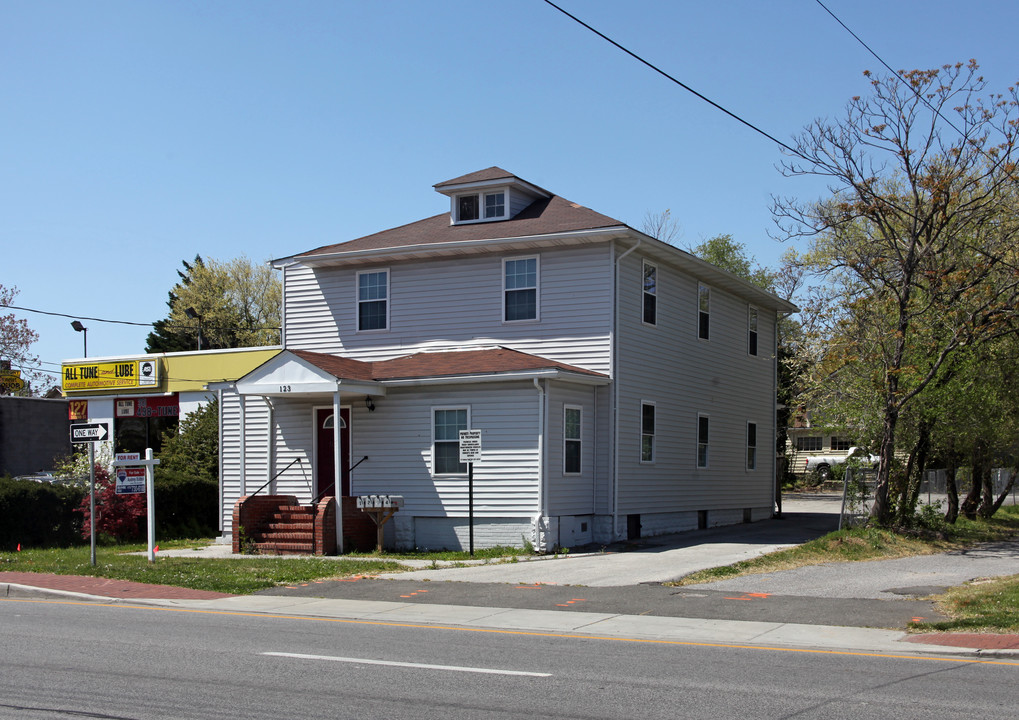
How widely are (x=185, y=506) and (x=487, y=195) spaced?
11018 millimetres

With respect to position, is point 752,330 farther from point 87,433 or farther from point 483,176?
point 87,433

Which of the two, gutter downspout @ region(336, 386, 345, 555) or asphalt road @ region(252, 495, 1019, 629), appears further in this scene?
gutter downspout @ region(336, 386, 345, 555)

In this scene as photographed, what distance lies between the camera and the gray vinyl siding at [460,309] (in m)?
22.0

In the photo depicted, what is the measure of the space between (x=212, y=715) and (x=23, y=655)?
3496 mm

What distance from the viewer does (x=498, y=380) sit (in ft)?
67.4

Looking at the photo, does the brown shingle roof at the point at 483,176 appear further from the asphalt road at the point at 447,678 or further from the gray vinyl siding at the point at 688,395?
the asphalt road at the point at 447,678

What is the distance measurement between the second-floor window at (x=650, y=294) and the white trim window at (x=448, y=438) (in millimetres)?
5051

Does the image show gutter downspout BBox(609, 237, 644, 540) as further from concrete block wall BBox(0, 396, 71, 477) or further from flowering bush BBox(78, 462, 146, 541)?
concrete block wall BBox(0, 396, 71, 477)

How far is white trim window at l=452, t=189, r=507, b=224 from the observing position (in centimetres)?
2472

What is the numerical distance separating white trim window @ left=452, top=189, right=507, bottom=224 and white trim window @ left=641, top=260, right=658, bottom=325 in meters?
3.82

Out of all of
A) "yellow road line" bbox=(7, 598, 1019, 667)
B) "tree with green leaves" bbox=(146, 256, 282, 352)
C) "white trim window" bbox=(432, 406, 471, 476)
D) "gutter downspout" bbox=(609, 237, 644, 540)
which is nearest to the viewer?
"yellow road line" bbox=(7, 598, 1019, 667)

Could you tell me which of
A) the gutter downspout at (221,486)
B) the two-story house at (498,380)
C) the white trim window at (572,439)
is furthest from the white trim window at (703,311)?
the gutter downspout at (221,486)

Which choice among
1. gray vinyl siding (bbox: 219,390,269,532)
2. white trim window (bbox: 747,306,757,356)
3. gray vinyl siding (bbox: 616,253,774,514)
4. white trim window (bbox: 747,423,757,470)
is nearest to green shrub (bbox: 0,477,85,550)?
gray vinyl siding (bbox: 219,390,269,532)

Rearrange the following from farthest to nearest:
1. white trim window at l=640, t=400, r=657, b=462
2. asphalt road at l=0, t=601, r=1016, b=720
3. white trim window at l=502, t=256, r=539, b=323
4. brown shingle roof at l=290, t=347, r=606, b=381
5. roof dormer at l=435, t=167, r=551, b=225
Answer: roof dormer at l=435, t=167, r=551, b=225, white trim window at l=640, t=400, r=657, b=462, white trim window at l=502, t=256, r=539, b=323, brown shingle roof at l=290, t=347, r=606, b=381, asphalt road at l=0, t=601, r=1016, b=720
